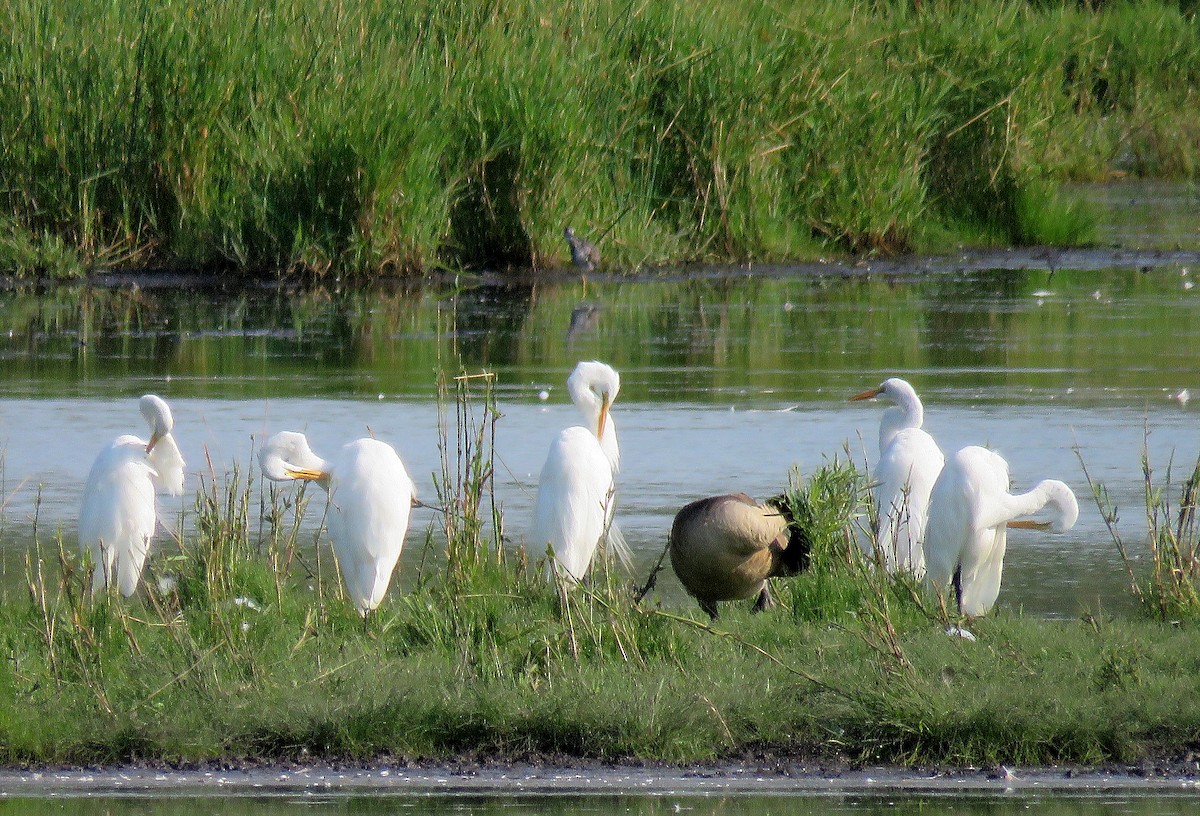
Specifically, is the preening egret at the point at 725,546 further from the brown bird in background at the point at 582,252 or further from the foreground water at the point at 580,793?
the brown bird in background at the point at 582,252

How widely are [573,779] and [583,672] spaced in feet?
1.66

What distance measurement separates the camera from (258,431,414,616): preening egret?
652 cm

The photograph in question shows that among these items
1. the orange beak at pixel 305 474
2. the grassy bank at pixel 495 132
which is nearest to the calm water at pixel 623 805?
the orange beak at pixel 305 474

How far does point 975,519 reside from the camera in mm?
6379

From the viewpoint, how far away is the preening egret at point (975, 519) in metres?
6.41

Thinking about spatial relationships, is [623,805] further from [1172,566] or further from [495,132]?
[495,132]

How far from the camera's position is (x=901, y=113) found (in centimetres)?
1773

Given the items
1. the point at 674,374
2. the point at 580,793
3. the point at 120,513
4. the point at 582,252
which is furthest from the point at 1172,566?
the point at 582,252

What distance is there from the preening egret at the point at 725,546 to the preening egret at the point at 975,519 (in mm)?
484

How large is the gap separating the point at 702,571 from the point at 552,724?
47.9 inches

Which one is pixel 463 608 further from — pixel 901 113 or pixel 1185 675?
pixel 901 113

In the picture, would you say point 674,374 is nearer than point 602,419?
No

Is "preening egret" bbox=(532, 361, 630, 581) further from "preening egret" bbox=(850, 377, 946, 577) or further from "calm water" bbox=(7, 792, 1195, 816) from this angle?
"calm water" bbox=(7, 792, 1195, 816)

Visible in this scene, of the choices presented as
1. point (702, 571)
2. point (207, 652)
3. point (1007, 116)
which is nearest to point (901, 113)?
point (1007, 116)
